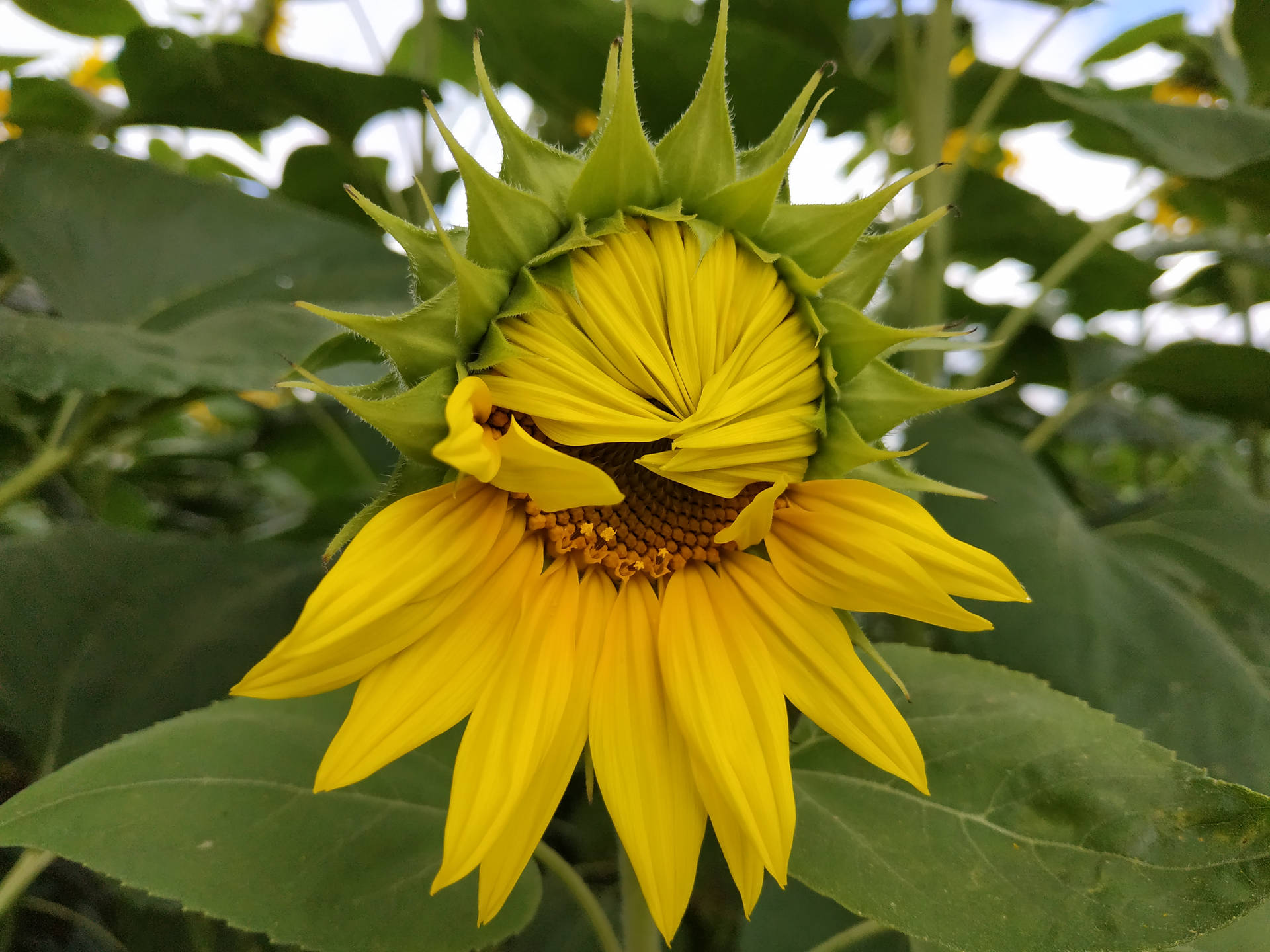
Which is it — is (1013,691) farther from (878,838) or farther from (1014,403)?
(1014,403)

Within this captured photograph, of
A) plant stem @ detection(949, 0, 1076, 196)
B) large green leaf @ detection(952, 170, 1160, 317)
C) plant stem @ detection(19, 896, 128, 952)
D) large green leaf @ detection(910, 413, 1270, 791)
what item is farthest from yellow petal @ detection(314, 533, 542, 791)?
large green leaf @ detection(952, 170, 1160, 317)

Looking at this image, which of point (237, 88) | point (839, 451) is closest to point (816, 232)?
point (839, 451)

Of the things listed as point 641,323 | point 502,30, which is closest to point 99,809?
point 641,323

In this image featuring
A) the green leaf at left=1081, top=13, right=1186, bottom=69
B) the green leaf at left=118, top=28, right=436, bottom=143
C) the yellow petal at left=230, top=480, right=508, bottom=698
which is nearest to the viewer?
the yellow petal at left=230, top=480, right=508, bottom=698

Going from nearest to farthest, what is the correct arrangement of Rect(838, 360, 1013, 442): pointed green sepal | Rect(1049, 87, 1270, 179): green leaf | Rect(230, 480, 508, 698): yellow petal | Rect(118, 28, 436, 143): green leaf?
Rect(230, 480, 508, 698): yellow petal → Rect(838, 360, 1013, 442): pointed green sepal → Rect(1049, 87, 1270, 179): green leaf → Rect(118, 28, 436, 143): green leaf

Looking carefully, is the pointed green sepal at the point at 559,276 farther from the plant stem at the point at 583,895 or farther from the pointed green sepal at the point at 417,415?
the plant stem at the point at 583,895

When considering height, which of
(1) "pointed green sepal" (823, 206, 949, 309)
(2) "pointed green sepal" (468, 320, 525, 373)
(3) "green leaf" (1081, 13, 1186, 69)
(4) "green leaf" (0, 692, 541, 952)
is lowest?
(4) "green leaf" (0, 692, 541, 952)

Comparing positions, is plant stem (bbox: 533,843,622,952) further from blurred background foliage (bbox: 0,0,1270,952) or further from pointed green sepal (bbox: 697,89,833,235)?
pointed green sepal (bbox: 697,89,833,235)

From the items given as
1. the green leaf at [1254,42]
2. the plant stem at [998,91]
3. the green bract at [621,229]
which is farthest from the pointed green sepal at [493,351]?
the green leaf at [1254,42]
